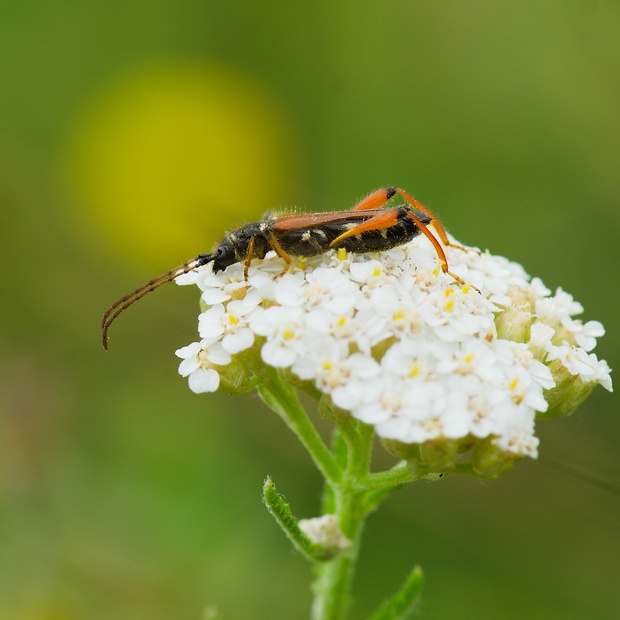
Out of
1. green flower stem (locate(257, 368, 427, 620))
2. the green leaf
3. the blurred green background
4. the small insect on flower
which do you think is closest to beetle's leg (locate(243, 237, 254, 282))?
the small insect on flower

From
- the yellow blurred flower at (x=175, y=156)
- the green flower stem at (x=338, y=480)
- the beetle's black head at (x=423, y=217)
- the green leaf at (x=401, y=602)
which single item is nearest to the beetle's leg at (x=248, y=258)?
the green flower stem at (x=338, y=480)

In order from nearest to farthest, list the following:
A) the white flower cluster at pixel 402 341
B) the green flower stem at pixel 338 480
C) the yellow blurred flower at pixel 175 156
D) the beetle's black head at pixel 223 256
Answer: the white flower cluster at pixel 402 341 → the green flower stem at pixel 338 480 → the beetle's black head at pixel 223 256 → the yellow blurred flower at pixel 175 156

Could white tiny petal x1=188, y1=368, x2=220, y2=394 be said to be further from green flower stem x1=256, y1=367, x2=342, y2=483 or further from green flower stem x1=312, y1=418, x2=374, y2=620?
green flower stem x1=312, y1=418, x2=374, y2=620

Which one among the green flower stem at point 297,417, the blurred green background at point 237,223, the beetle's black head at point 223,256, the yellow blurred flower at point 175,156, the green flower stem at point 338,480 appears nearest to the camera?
the green flower stem at point 338,480

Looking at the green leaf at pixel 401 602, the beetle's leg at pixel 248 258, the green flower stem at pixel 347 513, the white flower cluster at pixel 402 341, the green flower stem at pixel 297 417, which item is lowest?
the green leaf at pixel 401 602

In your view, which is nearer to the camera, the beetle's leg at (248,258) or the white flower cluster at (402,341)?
the white flower cluster at (402,341)

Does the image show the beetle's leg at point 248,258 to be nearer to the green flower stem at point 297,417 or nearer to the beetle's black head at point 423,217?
the green flower stem at point 297,417
